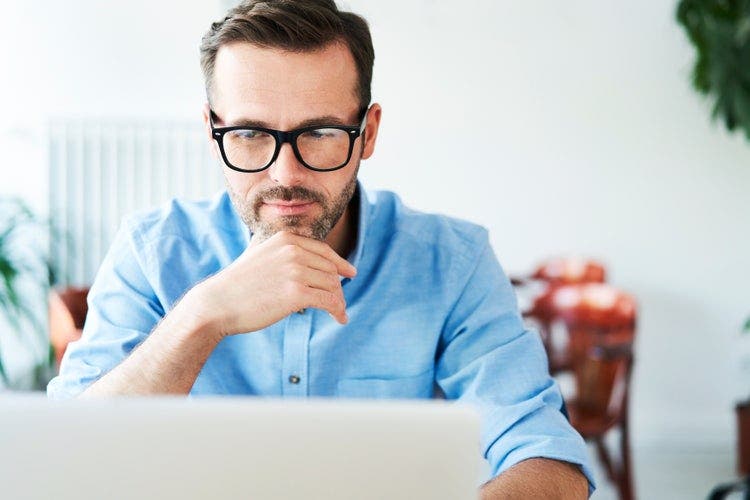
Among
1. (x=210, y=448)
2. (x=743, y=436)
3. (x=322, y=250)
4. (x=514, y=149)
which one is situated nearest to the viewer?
(x=210, y=448)

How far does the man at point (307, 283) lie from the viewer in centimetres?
119

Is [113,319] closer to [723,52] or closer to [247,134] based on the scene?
[247,134]

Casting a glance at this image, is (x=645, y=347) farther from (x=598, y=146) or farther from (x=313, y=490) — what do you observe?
(x=313, y=490)

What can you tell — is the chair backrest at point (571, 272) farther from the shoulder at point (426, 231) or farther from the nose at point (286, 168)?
the nose at point (286, 168)

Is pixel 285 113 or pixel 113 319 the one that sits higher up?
pixel 285 113

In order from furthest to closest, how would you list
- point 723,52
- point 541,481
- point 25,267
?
point 723,52
point 25,267
point 541,481

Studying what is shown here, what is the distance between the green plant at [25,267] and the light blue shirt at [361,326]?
2191 millimetres

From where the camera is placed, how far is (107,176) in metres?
3.96

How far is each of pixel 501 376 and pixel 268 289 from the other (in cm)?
36

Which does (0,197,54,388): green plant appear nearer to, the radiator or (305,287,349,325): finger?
the radiator

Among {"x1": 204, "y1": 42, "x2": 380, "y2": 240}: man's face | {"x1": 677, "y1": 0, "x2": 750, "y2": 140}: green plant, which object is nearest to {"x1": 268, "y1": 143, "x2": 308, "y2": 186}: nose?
{"x1": 204, "y1": 42, "x2": 380, "y2": 240}: man's face

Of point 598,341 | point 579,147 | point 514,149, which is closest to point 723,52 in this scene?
point 579,147

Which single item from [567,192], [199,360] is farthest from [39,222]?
[199,360]

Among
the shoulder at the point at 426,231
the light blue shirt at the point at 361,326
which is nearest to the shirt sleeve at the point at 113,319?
the light blue shirt at the point at 361,326
